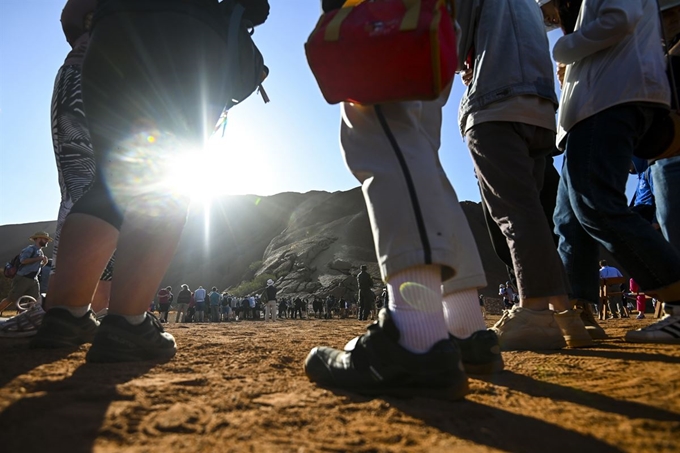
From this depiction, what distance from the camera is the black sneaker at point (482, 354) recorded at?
1118 mm

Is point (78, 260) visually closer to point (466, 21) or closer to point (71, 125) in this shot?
point (71, 125)

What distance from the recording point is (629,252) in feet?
5.36

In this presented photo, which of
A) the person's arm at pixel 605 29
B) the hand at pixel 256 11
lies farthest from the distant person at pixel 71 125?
the person's arm at pixel 605 29

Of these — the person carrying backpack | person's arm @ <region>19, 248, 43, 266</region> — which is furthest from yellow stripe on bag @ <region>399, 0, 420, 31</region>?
person's arm @ <region>19, 248, 43, 266</region>

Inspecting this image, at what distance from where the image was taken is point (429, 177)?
965 mm

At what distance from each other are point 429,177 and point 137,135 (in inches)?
45.9

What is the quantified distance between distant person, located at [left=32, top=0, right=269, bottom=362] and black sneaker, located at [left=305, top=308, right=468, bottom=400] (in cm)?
77

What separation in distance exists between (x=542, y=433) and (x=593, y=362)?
0.80 meters

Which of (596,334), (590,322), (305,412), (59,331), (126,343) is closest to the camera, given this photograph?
(305,412)

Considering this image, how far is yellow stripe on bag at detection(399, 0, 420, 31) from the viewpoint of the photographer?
2.87ft

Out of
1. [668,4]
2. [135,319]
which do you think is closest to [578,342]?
[135,319]

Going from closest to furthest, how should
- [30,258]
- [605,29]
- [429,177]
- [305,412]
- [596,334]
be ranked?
[305,412] → [429,177] → [605,29] → [596,334] → [30,258]

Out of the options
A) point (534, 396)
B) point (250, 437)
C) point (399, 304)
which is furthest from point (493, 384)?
point (250, 437)

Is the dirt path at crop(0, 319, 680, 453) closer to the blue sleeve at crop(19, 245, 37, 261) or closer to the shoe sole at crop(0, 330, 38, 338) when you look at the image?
the shoe sole at crop(0, 330, 38, 338)
